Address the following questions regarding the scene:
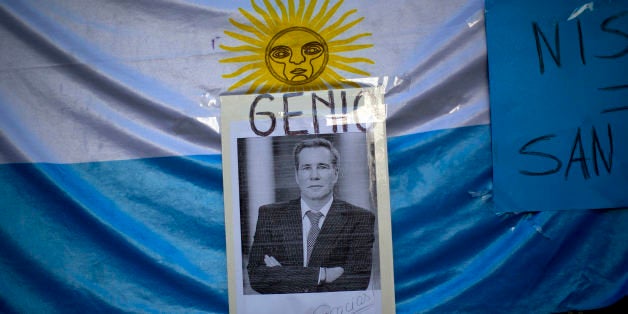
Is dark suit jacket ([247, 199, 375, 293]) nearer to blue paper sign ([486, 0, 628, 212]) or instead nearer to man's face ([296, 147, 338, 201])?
man's face ([296, 147, 338, 201])

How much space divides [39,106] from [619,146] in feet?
3.36

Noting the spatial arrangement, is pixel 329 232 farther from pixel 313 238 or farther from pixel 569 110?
pixel 569 110

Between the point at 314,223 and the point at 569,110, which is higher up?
the point at 569,110

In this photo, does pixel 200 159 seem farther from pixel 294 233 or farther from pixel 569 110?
pixel 569 110

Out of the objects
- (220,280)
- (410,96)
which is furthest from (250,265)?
(410,96)

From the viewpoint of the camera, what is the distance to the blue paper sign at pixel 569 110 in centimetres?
88

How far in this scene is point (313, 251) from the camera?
889mm

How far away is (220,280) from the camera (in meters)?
0.90

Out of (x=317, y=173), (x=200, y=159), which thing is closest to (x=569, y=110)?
(x=317, y=173)

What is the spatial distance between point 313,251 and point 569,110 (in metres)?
0.50

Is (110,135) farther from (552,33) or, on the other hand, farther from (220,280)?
(552,33)

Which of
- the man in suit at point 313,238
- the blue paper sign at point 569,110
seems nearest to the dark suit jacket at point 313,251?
the man in suit at point 313,238

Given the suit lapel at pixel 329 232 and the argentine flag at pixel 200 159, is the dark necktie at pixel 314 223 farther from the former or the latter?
the argentine flag at pixel 200 159

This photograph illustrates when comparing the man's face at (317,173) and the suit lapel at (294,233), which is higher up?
the man's face at (317,173)
